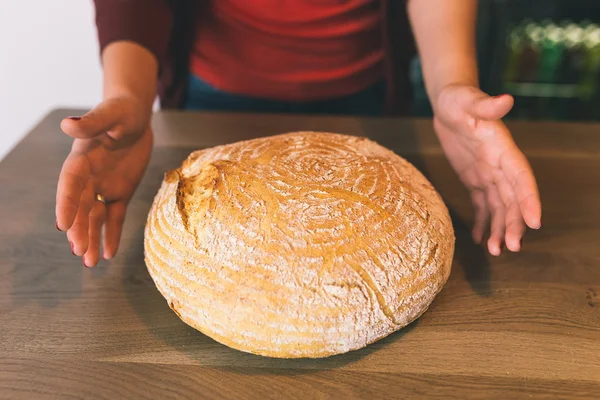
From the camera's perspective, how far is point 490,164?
93 cm

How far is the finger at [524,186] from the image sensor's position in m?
0.80

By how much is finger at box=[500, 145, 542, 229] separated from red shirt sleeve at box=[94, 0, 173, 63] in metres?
0.81

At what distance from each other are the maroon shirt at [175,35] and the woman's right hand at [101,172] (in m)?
0.22

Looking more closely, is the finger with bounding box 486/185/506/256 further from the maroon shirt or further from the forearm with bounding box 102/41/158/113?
the forearm with bounding box 102/41/158/113

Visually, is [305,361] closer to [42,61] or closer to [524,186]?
[524,186]

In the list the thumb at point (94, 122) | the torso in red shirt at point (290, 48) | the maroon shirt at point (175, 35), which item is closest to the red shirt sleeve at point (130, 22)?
the maroon shirt at point (175, 35)

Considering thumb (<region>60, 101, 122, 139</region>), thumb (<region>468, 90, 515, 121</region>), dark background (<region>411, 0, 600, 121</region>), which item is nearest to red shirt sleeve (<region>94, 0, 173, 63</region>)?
thumb (<region>60, 101, 122, 139</region>)

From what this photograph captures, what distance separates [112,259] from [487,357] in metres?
0.70

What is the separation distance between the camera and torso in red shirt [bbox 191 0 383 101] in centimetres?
124

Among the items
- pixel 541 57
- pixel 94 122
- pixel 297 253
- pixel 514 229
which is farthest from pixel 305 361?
pixel 541 57

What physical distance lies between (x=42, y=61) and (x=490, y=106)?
6.09ft

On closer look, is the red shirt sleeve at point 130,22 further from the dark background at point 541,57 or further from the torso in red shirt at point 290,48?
the dark background at point 541,57

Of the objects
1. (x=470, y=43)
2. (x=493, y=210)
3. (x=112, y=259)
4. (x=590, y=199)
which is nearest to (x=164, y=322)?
(x=112, y=259)

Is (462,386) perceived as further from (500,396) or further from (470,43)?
(470,43)
